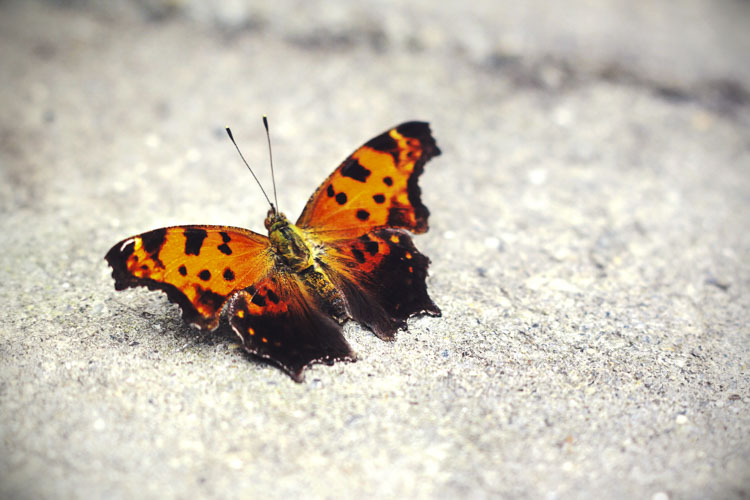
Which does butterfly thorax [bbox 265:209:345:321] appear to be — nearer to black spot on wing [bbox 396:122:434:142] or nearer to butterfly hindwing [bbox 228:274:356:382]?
butterfly hindwing [bbox 228:274:356:382]

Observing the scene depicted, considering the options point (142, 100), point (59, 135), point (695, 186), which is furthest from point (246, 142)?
point (695, 186)

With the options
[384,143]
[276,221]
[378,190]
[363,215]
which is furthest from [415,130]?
[276,221]

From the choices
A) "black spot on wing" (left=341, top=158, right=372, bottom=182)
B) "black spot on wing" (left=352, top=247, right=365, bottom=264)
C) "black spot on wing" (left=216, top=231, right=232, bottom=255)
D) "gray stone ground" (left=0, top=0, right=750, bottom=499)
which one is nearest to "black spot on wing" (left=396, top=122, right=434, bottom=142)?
"black spot on wing" (left=341, top=158, right=372, bottom=182)

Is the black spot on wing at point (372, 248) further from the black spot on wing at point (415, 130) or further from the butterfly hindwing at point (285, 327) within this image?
the black spot on wing at point (415, 130)

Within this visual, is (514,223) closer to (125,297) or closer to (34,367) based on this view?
(125,297)

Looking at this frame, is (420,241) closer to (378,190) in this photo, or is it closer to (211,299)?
(378,190)

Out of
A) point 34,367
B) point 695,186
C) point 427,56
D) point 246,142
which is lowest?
point 34,367
